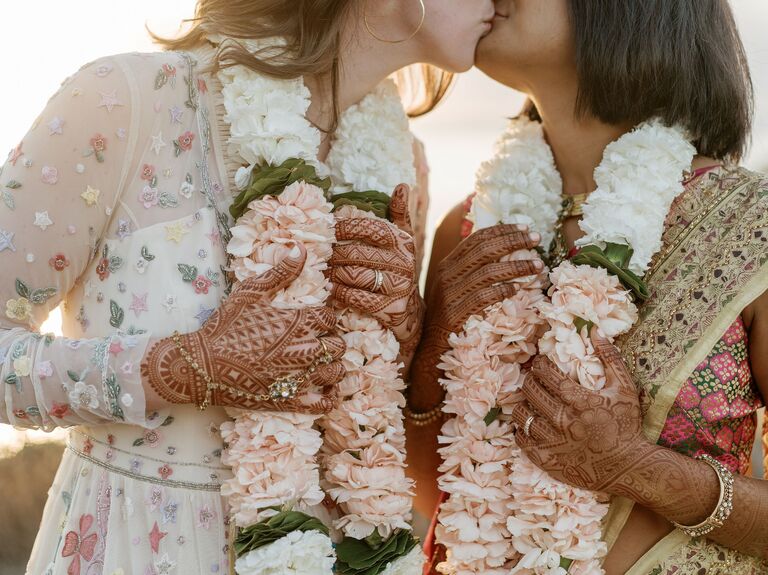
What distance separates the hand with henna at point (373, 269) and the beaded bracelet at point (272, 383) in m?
0.22

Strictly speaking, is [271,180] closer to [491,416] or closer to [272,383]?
[272,383]

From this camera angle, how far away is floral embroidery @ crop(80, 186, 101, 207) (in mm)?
1951

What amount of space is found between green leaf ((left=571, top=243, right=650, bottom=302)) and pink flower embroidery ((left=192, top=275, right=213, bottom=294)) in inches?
40.6

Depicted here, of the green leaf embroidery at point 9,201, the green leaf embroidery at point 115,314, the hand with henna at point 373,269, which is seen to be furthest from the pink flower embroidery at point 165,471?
the green leaf embroidery at point 9,201

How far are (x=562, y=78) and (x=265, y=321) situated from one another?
1.32 metres

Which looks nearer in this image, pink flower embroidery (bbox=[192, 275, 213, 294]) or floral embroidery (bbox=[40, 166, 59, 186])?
floral embroidery (bbox=[40, 166, 59, 186])

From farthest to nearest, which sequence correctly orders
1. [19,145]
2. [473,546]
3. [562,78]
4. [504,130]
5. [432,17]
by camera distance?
[504,130] → [562,78] → [432,17] → [473,546] → [19,145]

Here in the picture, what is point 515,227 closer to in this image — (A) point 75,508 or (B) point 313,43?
(B) point 313,43

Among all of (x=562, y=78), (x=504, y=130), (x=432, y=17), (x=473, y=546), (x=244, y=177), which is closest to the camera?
(x=244, y=177)

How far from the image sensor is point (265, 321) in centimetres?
196

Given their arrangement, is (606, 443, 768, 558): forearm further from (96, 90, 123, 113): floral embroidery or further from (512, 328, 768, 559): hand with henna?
(96, 90, 123, 113): floral embroidery

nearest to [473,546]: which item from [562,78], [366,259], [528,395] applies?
[528,395]

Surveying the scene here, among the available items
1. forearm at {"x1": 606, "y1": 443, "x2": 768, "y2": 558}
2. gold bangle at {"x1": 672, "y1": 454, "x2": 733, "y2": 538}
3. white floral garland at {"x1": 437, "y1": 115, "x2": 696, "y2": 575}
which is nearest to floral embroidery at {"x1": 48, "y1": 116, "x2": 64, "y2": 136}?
white floral garland at {"x1": 437, "y1": 115, "x2": 696, "y2": 575}

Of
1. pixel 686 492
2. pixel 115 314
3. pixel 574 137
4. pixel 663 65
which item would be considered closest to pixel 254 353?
pixel 115 314
